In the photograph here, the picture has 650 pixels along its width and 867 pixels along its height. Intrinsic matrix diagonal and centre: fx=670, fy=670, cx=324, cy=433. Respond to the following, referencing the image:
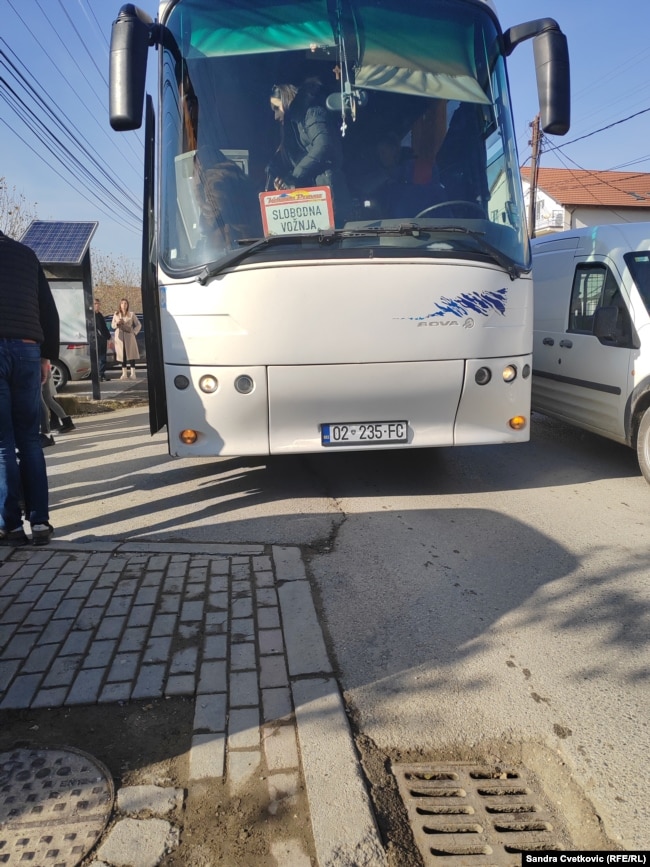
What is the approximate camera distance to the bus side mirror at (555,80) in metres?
4.95

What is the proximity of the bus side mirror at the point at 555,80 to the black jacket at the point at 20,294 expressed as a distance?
3.82 m

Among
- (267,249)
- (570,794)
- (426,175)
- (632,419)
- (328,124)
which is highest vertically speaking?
(328,124)

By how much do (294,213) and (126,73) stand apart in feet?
4.66

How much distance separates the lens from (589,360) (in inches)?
266

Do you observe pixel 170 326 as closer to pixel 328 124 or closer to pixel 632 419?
pixel 328 124

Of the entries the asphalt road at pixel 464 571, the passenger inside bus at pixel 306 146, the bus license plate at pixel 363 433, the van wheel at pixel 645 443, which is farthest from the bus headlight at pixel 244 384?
the van wheel at pixel 645 443

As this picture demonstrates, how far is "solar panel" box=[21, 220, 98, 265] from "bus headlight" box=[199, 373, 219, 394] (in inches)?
312

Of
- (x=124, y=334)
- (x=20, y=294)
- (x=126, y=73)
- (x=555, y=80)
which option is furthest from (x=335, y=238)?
(x=124, y=334)

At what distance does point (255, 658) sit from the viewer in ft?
10.3

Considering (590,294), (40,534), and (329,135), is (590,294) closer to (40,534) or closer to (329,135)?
(329,135)

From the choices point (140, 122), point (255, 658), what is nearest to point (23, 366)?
point (140, 122)

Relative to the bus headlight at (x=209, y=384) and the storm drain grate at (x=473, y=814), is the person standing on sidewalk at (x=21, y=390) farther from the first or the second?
the storm drain grate at (x=473, y=814)

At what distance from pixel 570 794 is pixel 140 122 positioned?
14.7 feet

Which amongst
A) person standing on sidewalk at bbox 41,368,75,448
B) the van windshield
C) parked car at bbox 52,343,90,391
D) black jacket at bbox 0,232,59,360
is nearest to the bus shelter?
parked car at bbox 52,343,90,391
